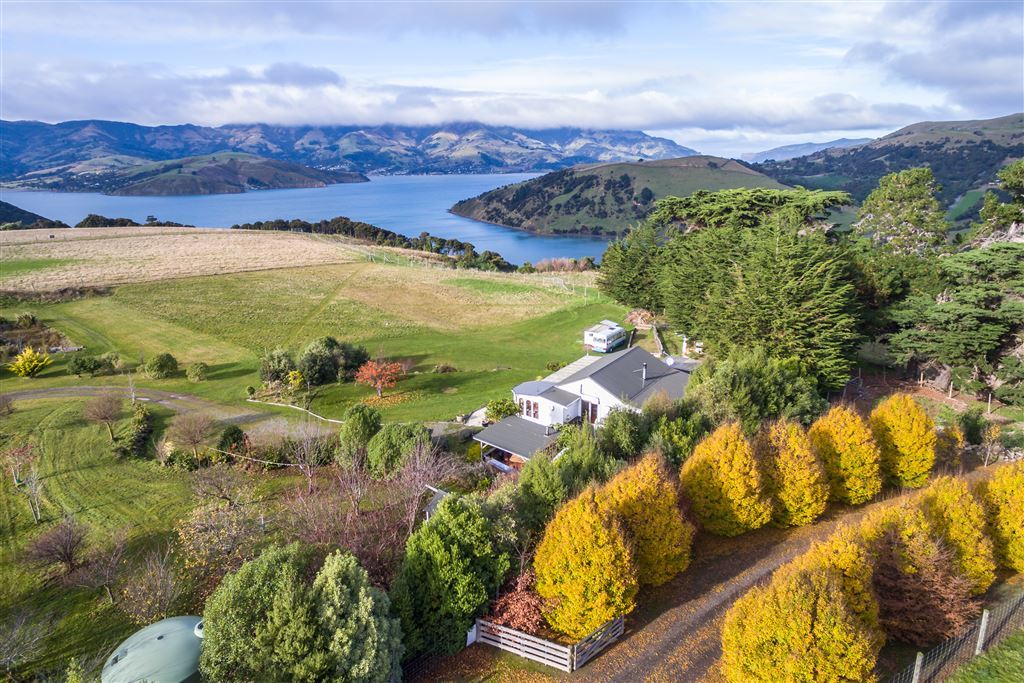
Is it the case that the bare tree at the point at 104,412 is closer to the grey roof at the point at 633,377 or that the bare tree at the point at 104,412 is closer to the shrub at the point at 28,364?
the shrub at the point at 28,364

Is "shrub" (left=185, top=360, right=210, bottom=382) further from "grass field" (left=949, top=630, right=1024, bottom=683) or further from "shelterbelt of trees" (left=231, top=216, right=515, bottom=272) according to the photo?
"shelterbelt of trees" (left=231, top=216, right=515, bottom=272)

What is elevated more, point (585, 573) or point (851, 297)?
point (851, 297)

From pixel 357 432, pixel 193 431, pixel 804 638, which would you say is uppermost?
pixel 804 638

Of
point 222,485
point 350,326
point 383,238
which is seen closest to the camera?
point 222,485

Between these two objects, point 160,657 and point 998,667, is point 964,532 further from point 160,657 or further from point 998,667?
point 160,657

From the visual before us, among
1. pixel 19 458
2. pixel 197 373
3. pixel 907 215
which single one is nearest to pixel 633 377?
pixel 197 373

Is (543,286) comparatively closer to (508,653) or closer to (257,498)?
(257,498)

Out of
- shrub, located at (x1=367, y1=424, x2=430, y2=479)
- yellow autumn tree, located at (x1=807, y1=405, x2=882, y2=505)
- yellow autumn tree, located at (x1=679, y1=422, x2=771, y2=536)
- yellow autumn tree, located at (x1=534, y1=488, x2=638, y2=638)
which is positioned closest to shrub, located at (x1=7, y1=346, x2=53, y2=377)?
shrub, located at (x1=367, y1=424, x2=430, y2=479)
